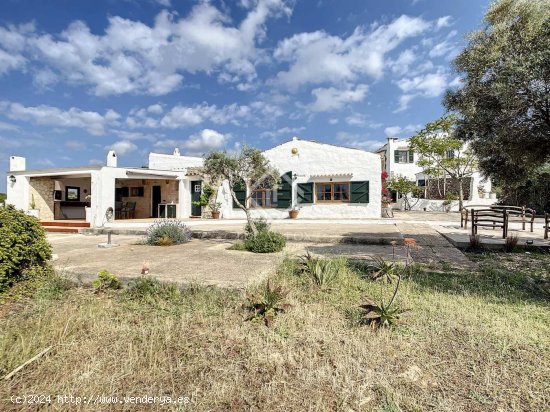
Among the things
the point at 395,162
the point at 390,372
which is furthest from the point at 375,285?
the point at 395,162

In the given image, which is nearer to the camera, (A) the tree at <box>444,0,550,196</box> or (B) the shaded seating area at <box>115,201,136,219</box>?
(A) the tree at <box>444,0,550,196</box>

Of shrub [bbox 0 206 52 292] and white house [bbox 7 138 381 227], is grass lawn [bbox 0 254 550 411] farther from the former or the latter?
white house [bbox 7 138 381 227]

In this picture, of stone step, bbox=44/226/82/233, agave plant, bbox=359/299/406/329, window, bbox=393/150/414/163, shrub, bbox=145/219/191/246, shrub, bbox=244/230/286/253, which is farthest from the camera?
window, bbox=393/150/414/163

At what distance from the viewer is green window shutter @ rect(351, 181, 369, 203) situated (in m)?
15.8

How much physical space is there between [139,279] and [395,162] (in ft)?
96.5

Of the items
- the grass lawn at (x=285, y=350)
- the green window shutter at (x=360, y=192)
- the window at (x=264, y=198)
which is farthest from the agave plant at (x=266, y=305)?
the window at (x=264, y=198)

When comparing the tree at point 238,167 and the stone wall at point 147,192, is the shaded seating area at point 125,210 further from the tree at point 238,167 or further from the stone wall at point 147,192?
the tree at point 238,167

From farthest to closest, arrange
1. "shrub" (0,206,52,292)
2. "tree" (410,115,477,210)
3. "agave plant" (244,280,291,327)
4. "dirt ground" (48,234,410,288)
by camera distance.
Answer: "tree" (410,115,477,210) → "dirt ground" (48,234,410,288) → "shrub" (0,206,52,292) → "agave plant" (244,280,291,327)

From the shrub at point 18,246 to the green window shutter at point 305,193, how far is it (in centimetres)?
1338

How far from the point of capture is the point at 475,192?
80.8 ft

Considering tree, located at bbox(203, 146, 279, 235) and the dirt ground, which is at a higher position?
tree, located at bbox(203, 146, 279, 235)

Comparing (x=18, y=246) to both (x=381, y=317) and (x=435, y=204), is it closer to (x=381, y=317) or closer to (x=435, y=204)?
(x=381, y=317)

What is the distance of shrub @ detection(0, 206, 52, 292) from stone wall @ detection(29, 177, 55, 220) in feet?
44.2

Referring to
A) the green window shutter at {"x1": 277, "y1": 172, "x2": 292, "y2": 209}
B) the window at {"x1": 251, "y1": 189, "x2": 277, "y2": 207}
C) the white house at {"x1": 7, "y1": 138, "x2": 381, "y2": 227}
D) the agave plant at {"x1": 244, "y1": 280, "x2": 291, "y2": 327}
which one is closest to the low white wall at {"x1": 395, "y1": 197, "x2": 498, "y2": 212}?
the white house at {"x1": 7, "y1": 138, "x2": 381, "y2": 227}
